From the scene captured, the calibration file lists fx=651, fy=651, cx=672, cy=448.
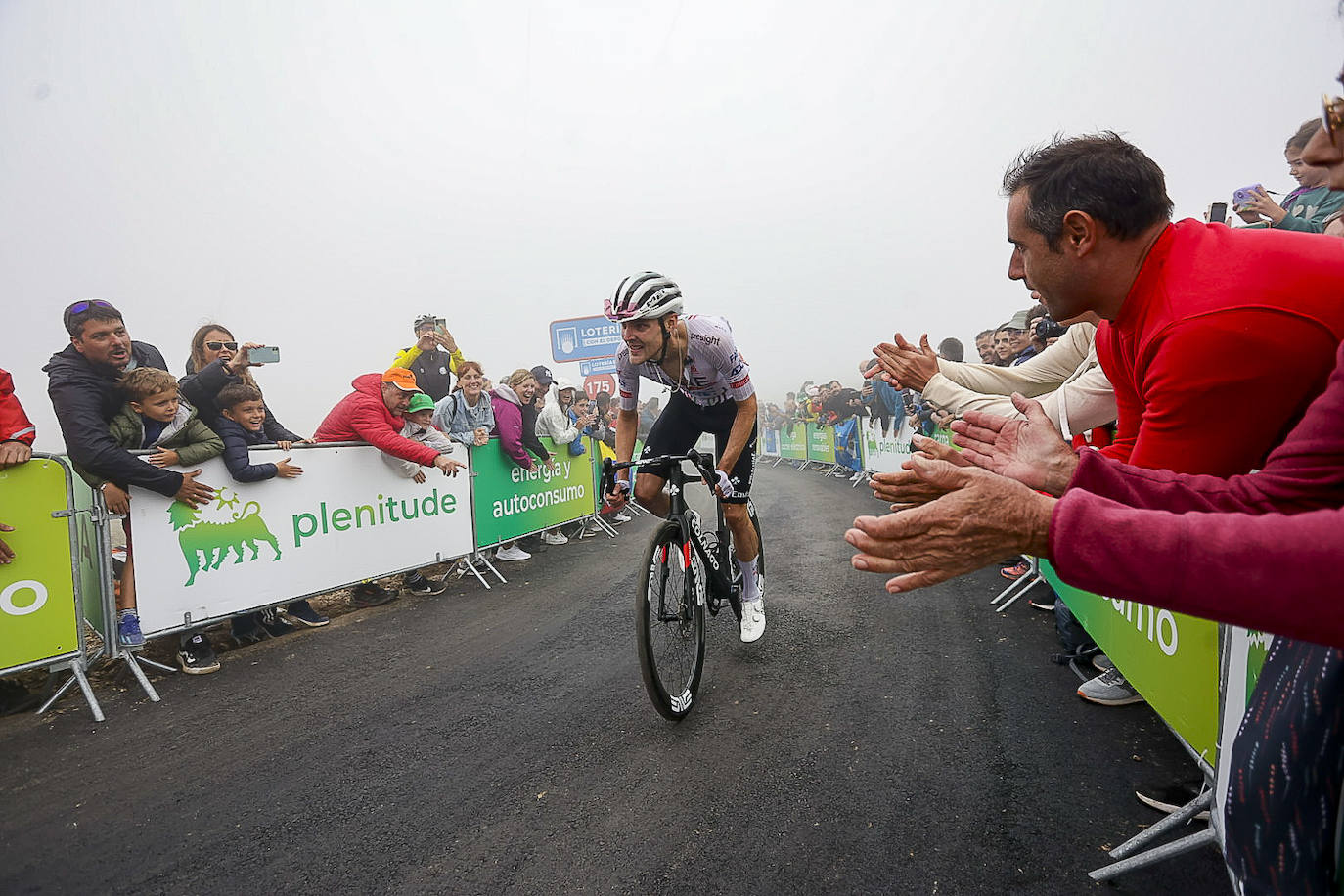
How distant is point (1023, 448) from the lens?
184 cm

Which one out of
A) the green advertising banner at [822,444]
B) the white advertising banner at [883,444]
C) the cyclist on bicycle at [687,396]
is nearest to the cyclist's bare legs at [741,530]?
the cyclist on bicycle at [687,396]

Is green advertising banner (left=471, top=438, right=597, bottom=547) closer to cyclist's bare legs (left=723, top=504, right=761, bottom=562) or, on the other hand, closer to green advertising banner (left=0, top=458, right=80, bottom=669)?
green advertising banner (left=0, top=458, right=80, bottom=669)

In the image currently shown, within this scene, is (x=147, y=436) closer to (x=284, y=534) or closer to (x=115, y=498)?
(x=115, y=498)

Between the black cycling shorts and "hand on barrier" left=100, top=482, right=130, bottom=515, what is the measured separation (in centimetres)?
338

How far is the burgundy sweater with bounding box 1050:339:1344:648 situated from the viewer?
81 cm

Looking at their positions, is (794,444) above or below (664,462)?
below

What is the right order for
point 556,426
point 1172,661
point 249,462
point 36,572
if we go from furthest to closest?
point 556,426 → point 249,462 → point 36,572 → point 1172,661

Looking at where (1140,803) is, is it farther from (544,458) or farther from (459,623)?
(544,458)

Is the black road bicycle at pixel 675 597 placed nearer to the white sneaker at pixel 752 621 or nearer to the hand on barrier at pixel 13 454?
the white sneaker at pixel 752 621

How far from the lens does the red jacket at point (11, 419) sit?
3800 millimetres

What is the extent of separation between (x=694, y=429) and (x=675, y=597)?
146cm

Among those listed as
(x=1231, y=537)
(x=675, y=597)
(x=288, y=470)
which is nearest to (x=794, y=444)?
(x=288, y=470)

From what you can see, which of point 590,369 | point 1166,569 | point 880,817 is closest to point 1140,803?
point 880,817

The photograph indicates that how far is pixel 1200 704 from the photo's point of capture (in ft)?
6.59
